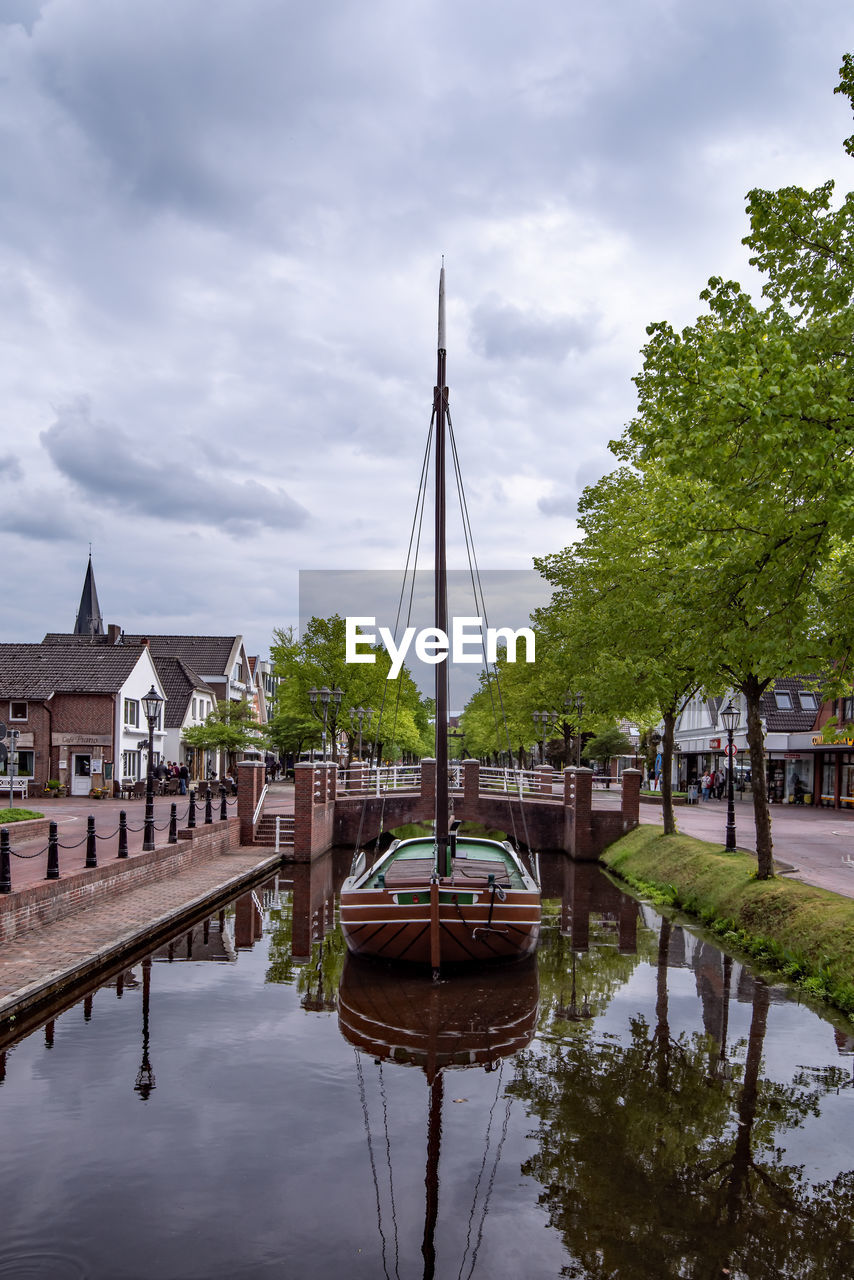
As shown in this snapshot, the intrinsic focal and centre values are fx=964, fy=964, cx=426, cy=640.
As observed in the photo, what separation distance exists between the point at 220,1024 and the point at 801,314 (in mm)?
11226

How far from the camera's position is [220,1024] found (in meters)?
12.1

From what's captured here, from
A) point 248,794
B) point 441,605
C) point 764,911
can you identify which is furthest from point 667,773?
point 441,605

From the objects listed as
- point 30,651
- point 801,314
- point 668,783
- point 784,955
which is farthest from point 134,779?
point 801,314

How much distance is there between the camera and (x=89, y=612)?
87.2 m

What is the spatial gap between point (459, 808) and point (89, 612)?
61345 mm

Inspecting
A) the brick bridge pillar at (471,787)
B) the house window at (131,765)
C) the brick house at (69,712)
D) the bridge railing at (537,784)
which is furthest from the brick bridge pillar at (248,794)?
the house window at (131,765)

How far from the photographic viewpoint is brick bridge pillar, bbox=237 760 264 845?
104 feet

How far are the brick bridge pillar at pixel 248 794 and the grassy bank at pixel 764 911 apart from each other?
12.9 m

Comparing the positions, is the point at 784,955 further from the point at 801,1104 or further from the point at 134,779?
the point at 134,779

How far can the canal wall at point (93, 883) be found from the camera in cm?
1420

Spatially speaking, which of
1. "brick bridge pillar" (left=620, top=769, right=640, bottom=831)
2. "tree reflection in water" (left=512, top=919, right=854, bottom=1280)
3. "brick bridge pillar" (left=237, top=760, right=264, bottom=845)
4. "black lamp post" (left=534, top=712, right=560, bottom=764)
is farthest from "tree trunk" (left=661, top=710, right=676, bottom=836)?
"black lamp post" (left=534, top=712, right=560, bottom=764)

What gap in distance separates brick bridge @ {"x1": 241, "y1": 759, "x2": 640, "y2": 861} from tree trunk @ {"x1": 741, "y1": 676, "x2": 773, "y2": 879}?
1260 cm

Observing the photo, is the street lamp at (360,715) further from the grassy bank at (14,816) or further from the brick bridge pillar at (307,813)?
the grassy bank at (14,816)

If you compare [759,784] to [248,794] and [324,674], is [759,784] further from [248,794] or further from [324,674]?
[324,674]
